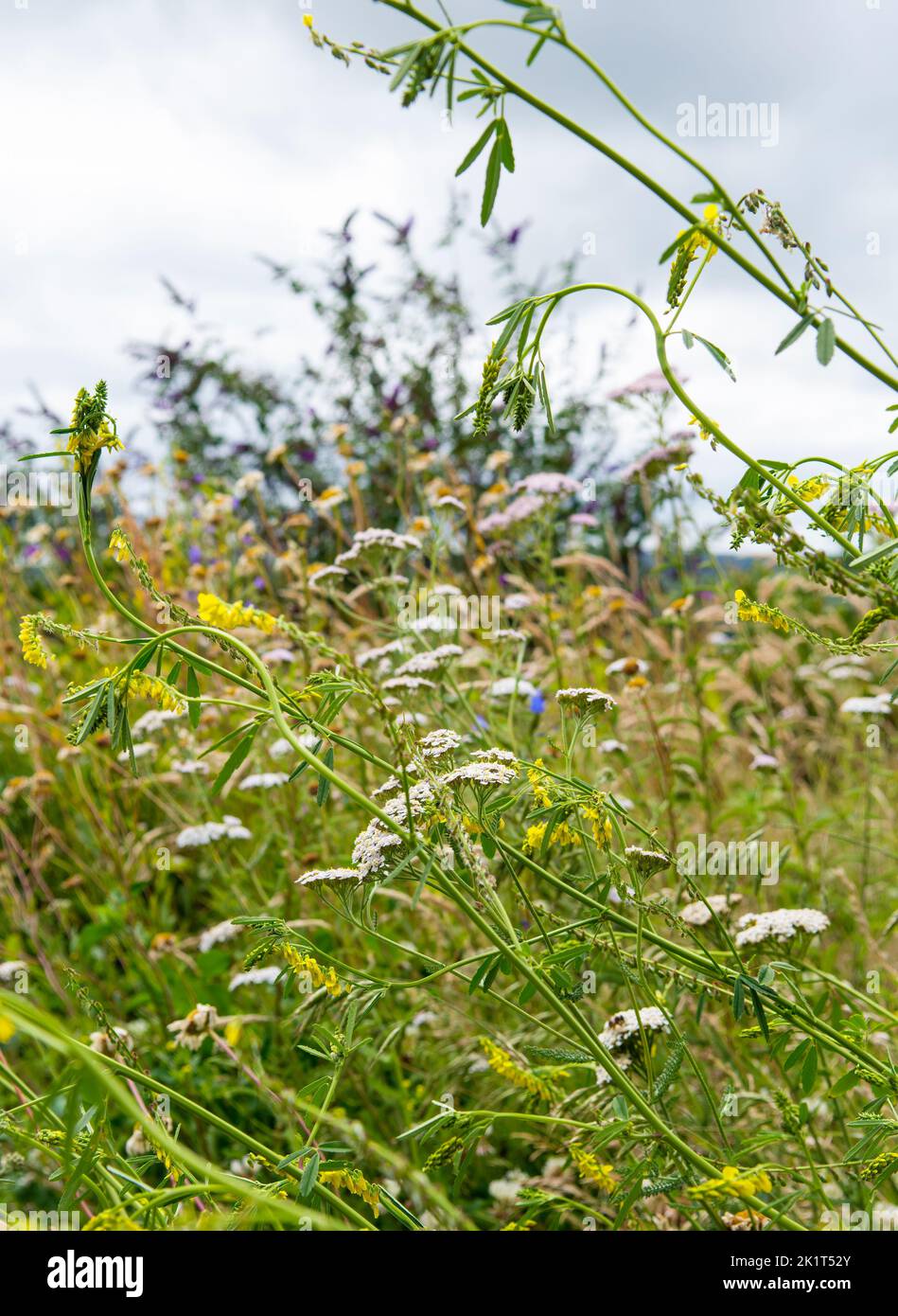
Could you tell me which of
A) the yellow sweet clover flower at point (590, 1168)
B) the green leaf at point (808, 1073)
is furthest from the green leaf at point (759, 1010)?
the yellow sweet clover flower at point (590, 1168)

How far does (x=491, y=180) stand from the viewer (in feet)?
3.41

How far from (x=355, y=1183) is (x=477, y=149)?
99 centimetres

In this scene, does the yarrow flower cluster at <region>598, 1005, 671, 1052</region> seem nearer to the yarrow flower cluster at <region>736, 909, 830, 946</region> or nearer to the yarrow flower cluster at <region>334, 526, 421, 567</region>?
the yarrow flower cluster at <region>736, 909, 830, 946</region>

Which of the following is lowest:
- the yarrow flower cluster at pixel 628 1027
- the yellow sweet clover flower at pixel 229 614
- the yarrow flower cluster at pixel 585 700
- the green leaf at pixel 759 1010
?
the yarrow flower cluster at pixel 628 1027

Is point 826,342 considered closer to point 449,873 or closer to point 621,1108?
point 449,873

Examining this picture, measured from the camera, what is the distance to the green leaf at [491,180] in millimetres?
1025

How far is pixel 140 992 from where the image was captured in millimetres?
3188

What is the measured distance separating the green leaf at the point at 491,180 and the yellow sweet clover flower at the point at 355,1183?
2.98 feet

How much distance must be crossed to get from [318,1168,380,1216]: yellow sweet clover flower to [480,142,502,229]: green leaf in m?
0.91

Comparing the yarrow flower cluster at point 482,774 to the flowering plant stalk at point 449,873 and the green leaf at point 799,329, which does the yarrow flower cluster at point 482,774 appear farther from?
the green leaf at point 799,329

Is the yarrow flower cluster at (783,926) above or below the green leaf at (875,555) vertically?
below

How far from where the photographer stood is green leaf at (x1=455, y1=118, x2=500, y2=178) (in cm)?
102
